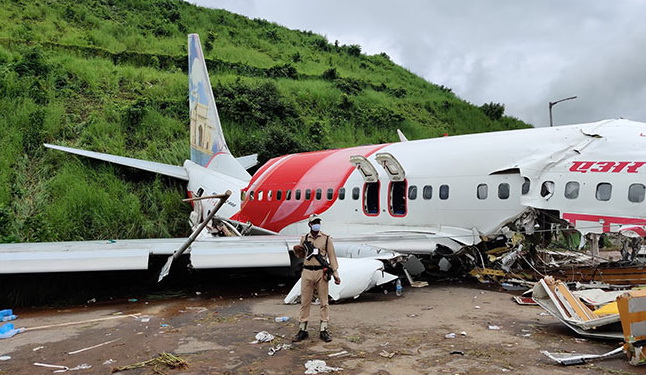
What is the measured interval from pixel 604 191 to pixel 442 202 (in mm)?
3086

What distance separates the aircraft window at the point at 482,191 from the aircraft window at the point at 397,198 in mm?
1811

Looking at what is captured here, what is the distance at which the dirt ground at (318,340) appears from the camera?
4.97m

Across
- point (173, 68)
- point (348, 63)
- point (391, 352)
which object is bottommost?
point (391, 352)

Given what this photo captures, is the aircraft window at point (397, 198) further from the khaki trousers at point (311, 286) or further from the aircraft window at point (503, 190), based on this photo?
the khaki trousers at point (311, 286)

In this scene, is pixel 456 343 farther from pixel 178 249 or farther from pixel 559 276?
pixel 178 249

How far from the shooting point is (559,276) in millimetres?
9266

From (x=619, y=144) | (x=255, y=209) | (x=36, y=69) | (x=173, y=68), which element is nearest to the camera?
(x=619, y=144)

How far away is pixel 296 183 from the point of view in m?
13.9

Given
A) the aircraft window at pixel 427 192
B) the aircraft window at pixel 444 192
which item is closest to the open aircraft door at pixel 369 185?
the aircraft window at pixel 427 192

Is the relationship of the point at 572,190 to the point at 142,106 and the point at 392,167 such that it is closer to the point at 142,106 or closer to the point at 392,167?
the point at 392,167

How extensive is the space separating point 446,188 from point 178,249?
583cm

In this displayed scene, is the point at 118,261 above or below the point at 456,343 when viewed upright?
above

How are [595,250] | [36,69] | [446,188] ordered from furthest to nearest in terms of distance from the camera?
[36,69] < [446,188] < [595,250]

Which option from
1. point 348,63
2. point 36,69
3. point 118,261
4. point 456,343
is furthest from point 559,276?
point 348,63
